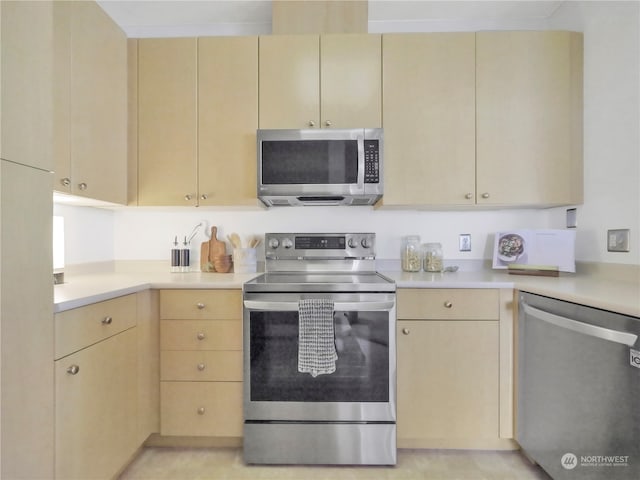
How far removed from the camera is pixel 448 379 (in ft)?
5.31

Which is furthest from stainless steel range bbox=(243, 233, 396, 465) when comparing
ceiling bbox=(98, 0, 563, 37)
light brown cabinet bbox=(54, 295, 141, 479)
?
ceiling bbox=(98, 0, 563, 37)

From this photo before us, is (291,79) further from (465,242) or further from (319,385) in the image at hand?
(319,385)

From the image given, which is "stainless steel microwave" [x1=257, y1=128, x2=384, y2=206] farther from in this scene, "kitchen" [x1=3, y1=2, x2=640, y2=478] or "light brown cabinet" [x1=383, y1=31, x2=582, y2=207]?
"kitchen" [x1=3, y1=2, x2=640, y2=478]

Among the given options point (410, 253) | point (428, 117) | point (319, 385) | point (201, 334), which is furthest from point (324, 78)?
point (319, 385)

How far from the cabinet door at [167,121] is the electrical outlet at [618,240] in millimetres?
2151

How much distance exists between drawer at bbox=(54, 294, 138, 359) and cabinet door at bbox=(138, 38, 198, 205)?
0.68 m

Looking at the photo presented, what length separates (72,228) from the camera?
1885 mm

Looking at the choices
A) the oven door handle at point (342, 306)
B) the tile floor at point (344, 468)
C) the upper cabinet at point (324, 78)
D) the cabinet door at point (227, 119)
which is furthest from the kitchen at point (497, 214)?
the tile floor at point (344, 468)

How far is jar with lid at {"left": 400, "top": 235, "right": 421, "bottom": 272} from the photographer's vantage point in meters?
2.10

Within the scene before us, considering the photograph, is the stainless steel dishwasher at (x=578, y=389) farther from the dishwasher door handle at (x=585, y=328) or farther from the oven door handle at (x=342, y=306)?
the oven door handle at (x=342, y=306)

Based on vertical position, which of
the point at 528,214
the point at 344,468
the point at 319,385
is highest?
the point at 528,214

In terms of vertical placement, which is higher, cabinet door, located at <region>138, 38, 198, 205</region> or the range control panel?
cabinet door, located at <region>138, 38, 198, 205</region>

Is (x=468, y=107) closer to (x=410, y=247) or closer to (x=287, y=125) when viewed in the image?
(x=410, y=247)

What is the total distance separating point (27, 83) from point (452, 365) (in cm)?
189
